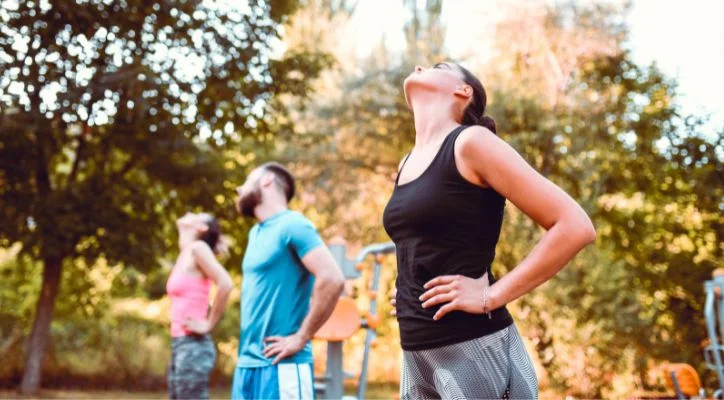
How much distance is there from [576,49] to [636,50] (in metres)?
1.20

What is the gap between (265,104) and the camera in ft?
40.9

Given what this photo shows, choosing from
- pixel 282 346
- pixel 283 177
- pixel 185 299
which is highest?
pixel 283 177

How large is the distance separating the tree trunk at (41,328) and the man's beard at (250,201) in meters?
9.80

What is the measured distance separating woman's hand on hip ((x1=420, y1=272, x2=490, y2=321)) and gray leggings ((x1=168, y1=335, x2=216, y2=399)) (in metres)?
2.88

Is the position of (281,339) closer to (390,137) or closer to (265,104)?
(265,104)

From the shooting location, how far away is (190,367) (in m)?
4.15

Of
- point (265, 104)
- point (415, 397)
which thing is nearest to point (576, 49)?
point (265, 104)

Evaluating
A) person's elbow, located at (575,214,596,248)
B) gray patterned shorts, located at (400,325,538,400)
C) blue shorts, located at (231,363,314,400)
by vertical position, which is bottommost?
blue shorts, located at (231,363,314,400)

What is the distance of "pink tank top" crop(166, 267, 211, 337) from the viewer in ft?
13.9

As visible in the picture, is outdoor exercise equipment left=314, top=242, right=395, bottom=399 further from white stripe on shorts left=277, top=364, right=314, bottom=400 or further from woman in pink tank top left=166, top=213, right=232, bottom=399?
white stripe on shorts left=277, top=364, right=314, bottom=400

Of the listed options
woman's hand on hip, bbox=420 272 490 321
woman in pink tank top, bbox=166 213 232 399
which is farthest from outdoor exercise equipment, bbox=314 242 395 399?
woman's hand on hip, bbox=420 272 490 321

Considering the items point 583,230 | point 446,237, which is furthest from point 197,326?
point 583,230

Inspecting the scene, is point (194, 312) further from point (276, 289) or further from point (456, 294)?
point (456, 294)

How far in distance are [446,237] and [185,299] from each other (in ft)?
10.0
